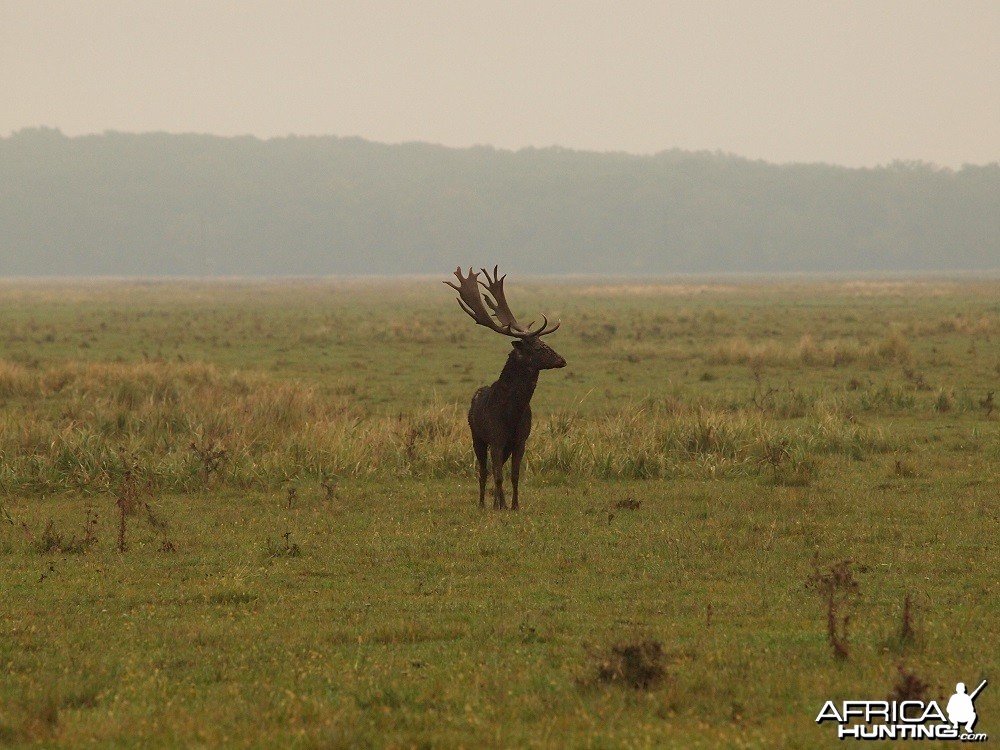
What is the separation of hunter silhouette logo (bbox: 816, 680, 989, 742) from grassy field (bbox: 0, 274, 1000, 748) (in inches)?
6.1

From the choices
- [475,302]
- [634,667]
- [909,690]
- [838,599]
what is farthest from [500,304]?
[909,690]

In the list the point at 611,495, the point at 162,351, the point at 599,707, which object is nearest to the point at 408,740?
the point at 599,707

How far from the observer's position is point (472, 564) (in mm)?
12570

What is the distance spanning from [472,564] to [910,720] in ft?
18.5

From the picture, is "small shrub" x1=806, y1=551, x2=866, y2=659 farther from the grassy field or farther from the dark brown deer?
the dark brown deer

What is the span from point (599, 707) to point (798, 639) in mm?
2242

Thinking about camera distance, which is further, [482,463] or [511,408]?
[482,463]

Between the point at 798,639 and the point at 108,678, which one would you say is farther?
the point at 798,639

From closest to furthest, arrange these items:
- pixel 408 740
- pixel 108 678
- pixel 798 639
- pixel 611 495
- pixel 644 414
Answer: pixel 408 740 → pixel 108 678 → pixel 798 639 → pixel 611 495 → pixel 644 414

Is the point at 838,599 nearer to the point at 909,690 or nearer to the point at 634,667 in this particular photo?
the point at 634,667

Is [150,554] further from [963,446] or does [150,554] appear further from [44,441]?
[963,446]

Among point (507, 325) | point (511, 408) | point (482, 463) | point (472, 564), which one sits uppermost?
point (507, 325)

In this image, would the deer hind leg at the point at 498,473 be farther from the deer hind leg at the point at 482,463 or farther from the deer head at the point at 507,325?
the deer head at the point at 507,325

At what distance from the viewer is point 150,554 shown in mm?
13227
